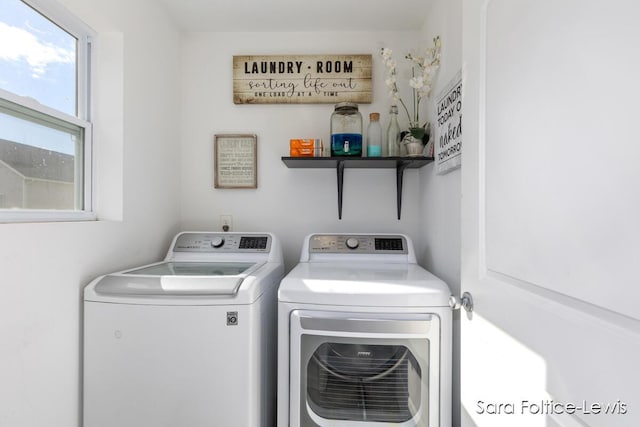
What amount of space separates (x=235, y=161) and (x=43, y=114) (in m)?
1.01

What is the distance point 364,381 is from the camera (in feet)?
4.37

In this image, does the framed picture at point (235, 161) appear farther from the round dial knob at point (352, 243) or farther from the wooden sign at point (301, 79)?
the round dial knob at point (352, 243)

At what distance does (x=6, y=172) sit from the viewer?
1139 mm

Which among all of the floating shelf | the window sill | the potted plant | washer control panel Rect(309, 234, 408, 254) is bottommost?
washer control panel Rect(309, 234, 408, 254)

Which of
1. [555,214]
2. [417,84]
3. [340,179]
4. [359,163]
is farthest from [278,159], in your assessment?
[555,214]

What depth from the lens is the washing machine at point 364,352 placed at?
1243 millimetres

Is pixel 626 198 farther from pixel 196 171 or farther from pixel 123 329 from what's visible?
pixel 196 171

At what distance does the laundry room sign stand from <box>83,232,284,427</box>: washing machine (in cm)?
100

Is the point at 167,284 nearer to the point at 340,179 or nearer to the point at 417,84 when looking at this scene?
the point at 340,179

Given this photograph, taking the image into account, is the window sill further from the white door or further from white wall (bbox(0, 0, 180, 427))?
the white door

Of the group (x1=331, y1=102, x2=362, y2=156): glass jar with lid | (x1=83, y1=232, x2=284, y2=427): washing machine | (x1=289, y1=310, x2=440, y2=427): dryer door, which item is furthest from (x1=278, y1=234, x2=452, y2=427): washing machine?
(x1=331, y1=102, x2=362, y2=156): glass jar with lid

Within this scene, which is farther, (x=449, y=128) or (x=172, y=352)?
(x=449, y=128)

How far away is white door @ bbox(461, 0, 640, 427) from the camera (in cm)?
49

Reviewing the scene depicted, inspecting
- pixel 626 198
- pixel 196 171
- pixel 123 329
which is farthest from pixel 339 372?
pixel 196 171
